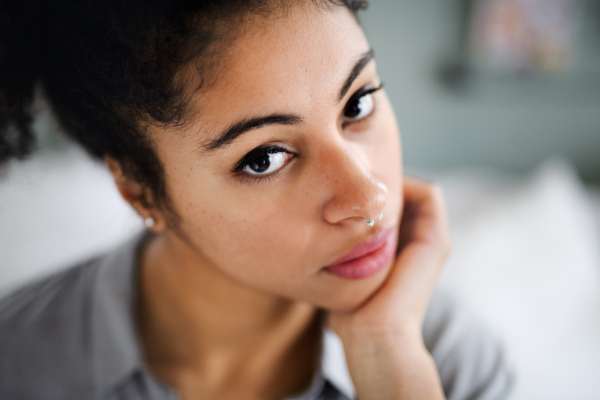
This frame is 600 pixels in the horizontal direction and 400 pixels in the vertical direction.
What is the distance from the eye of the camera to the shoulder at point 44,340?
0.80 metres

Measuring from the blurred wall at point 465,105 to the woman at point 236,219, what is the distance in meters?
1.58

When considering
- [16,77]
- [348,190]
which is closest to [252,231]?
[348,190]

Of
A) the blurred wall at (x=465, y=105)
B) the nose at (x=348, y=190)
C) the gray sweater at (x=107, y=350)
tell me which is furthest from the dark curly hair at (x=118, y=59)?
the blurred wall at (x=465, y=105)

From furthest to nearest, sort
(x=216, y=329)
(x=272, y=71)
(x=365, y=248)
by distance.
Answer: (x=216, y=329)
(x=365, y=248)
(x=272, y=71)

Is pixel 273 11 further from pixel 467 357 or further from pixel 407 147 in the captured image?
pixel 407 147

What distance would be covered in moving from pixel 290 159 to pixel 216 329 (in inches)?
18.7

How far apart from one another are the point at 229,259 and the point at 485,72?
2.07m

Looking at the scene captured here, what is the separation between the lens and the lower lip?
0.64 meters

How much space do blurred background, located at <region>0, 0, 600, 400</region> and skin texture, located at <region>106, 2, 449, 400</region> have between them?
0.31 metres

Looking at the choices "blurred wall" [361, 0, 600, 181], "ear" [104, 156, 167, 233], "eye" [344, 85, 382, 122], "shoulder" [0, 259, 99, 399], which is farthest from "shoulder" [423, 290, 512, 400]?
"blurred wall" [361, 0, 600, 181]

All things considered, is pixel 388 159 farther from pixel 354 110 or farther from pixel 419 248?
pixel 419 248

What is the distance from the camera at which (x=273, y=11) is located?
1.73 ft

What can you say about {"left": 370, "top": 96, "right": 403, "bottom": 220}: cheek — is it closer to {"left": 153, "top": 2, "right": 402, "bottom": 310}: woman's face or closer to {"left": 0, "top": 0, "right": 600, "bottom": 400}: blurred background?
{"left": 153, "top": 2, "right": 402, "bottom": 310}: woman's face

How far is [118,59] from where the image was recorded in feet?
1.78
